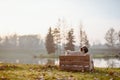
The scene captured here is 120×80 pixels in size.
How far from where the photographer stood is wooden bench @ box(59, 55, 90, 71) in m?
19.3

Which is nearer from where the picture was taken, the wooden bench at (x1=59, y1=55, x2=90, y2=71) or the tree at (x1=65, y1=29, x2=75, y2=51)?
the wooden bench at (x1=59, y1=55, x2=90, y2=71)

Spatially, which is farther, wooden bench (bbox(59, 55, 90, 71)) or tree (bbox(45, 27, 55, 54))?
tree (bbox(45, 27, 55, 54))

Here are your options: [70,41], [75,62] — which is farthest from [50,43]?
[75,62]

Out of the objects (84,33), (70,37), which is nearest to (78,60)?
(70,37)

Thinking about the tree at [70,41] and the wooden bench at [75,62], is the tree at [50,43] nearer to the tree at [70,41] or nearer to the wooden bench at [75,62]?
the tree at [70,41]

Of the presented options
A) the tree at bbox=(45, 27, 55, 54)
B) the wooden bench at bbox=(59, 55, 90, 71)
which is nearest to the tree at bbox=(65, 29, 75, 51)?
the tree at bbox=(45, 27, 55, 54)

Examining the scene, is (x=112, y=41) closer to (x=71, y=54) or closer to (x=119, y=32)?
(x=119, y=32)

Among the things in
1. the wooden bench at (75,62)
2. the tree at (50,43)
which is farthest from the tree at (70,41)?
the wooden bench at (75,62)

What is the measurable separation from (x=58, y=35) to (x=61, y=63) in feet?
263

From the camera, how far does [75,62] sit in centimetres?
1967

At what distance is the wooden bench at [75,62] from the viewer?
1933 centimetres

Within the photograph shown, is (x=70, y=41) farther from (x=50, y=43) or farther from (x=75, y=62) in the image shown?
(x=75, y=62)

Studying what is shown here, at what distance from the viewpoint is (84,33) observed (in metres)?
102

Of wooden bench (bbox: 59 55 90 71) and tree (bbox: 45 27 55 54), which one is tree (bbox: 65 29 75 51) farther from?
wooden bench (bbox: 59 55 90 71)
